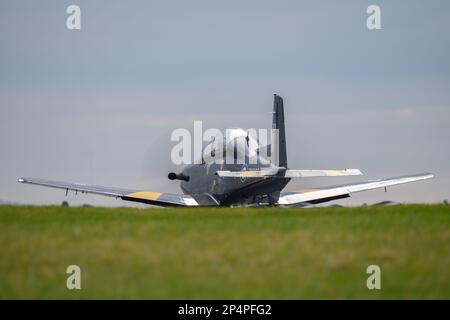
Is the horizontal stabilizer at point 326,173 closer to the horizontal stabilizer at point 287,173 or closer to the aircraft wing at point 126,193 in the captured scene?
the horizontal stabilizer at point 287,173

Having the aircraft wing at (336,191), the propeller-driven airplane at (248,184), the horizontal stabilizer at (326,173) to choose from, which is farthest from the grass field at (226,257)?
the aircraft wing at (336,191)

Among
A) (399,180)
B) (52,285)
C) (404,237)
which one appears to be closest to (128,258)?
(52,285)

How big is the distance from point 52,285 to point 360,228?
7.71 m

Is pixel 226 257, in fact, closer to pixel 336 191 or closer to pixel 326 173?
pixel 326 173

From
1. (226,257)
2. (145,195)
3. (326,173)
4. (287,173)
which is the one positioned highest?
(287,173)

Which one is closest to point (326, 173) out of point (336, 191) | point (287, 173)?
point (287, 173)

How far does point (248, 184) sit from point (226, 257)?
3015 cm

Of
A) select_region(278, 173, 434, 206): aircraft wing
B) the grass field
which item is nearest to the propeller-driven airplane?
select_region(278, 173, 434, 206): aircraft wing

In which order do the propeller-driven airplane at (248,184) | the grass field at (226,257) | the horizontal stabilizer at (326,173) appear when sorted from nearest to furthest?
the grass field at (226,257)
the horizontal stabilizer at (326,173)
the propeller-driven airplane at (248,184)

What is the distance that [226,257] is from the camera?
17.8 m

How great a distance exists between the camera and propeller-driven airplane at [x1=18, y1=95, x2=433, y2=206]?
45312mm

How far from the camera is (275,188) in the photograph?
46.1 metres

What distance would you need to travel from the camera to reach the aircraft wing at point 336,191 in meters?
47.2

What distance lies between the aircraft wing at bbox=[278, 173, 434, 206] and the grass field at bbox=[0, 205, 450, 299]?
942 inches
